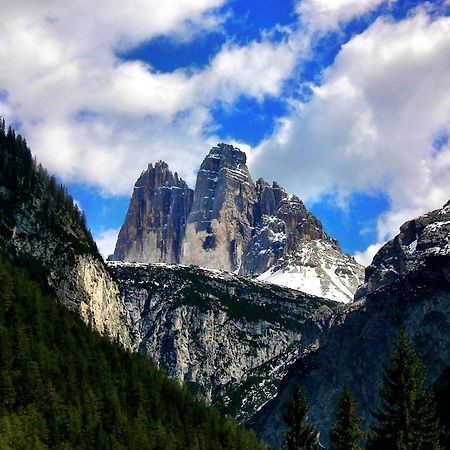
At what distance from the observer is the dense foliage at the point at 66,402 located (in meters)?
155

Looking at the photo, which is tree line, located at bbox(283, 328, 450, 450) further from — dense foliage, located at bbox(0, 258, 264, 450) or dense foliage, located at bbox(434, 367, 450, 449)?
dense foliage, located at bbox(0, 258, 264, 450)

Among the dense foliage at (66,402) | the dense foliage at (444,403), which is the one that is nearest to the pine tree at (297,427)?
the dense foliage at (444,403)

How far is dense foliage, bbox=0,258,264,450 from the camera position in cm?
15525

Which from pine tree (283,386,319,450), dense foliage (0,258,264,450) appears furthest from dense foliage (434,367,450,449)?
dense foliage (0,258,264,450)

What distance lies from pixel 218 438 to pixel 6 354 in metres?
55.9

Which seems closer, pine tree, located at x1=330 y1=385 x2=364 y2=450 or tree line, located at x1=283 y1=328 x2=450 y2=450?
tree line, located at x1=283 y1=328 x2=450 y2=450

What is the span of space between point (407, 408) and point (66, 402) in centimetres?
10222

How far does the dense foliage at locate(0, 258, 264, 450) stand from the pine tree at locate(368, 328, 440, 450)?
73.6 metres

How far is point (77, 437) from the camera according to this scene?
159125 mm

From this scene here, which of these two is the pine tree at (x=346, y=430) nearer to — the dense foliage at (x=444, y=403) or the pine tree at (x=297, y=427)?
the pine tree at (x=297, y=427)

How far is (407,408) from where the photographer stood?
81062 mm

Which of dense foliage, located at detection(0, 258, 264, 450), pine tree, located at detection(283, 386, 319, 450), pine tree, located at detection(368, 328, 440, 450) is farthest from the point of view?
dense foliage, located at detection(0, 258, 264, 450)

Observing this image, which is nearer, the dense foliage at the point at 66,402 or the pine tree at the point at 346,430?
the pine tree at the point at 346,430

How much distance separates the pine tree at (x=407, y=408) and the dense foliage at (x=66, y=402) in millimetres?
73613
